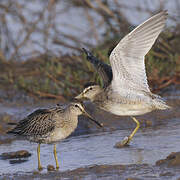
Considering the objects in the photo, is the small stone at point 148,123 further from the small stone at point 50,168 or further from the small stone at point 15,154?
the small stone at point 50,168

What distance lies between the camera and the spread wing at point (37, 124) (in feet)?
19.8

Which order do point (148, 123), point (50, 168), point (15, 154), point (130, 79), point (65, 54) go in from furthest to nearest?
point (65, 54), point (148, 123), point (130, 79), point (15, 154), point (50, 168)

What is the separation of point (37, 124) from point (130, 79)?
4.90 ft

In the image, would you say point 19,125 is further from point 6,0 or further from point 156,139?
point 6,0

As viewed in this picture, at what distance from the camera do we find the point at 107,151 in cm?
620

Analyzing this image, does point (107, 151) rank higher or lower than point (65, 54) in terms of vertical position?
lower

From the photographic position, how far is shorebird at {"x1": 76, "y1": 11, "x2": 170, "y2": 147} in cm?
616

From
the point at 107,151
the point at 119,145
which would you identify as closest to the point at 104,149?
the point at 107,151

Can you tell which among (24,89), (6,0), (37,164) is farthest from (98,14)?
(37,164)

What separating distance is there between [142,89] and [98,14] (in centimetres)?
514

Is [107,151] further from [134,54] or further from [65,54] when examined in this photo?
[65,54]

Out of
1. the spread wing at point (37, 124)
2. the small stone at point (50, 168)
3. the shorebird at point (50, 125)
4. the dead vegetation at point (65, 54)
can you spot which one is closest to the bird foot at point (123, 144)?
the shorebird at point (50, 125)

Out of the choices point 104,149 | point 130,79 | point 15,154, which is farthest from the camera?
Result: point 130,79

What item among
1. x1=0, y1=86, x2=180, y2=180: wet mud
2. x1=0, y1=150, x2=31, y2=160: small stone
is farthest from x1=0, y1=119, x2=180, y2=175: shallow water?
x1=0, y1=150, x2=31, y2=160: small stone
